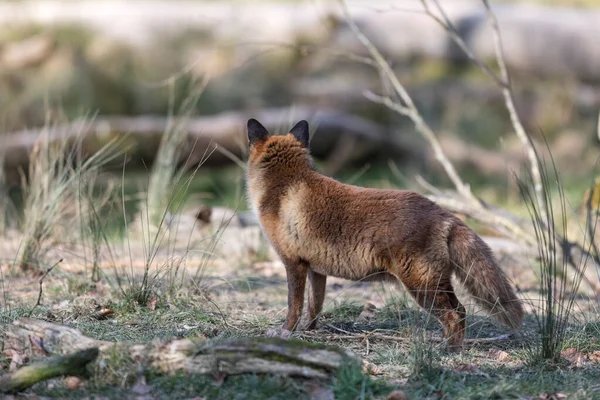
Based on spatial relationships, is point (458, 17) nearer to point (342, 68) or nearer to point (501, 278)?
point (342, 68)

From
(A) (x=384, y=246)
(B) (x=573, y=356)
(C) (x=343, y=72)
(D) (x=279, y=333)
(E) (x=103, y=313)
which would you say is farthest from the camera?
(C) (x=343, y=72)

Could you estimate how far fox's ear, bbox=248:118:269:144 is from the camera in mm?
5410

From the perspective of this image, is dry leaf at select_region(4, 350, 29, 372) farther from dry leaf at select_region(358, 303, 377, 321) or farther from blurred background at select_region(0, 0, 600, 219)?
blurred background at select_region(0, 0, 600, 219)

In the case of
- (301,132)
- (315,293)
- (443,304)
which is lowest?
(315,293)

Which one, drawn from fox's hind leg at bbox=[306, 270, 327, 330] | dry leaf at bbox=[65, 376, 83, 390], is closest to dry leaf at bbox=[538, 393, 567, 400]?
fox's hind leg at bbox=[306, 270, 327, 330]

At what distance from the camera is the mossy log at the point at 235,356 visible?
384 cm

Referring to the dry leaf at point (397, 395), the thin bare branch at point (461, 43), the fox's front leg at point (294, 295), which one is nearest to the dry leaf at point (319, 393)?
the dry leaf at point (397, 395)

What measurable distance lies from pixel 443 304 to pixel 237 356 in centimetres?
154

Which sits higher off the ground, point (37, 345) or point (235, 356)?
point (235, 356)

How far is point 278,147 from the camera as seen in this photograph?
5340 millimetres

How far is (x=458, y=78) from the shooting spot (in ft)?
52.5

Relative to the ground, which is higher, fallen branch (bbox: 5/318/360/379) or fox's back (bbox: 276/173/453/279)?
fox's back (bbox: 276/173/453/279)

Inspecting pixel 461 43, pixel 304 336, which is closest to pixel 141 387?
pixel 304 336

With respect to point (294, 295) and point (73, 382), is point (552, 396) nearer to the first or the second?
point (294, 295)
